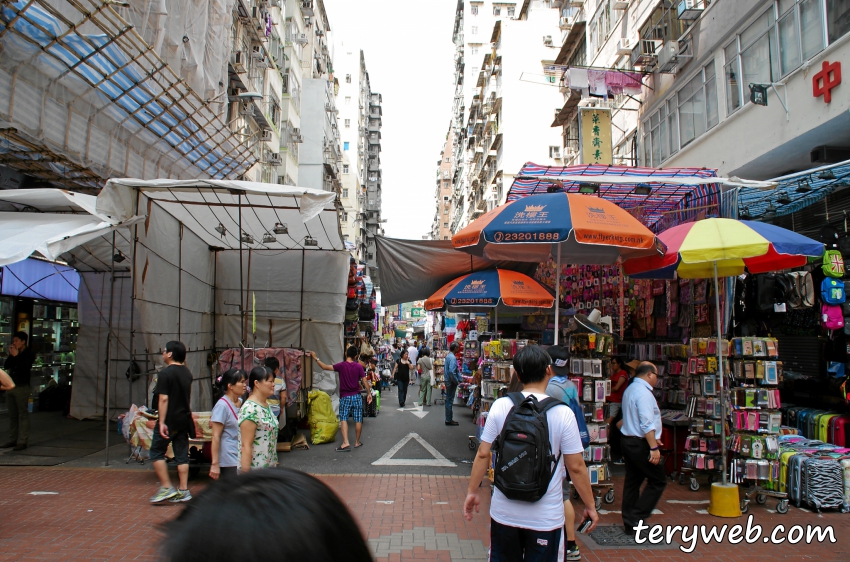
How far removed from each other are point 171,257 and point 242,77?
1308cm

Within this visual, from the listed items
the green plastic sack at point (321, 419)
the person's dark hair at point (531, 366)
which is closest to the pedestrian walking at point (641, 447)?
the person's dark hair at point (531, 366)

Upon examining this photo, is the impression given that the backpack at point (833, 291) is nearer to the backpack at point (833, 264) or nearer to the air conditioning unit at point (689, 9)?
the backpack at point (833, 264)

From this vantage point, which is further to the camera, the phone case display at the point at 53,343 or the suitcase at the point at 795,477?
the phone case display at the point at 53,343

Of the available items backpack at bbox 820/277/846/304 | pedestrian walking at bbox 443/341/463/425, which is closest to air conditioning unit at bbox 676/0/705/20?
backpack at bbox 820/277/846/304

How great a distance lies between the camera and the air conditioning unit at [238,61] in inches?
813

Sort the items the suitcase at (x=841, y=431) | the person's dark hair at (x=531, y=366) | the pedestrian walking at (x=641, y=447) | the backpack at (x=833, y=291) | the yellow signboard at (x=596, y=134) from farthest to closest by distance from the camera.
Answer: the yellow signboard at (x=596, y=134), the suitcase at (x=841, y=431), the backpack at (x=833, y=291), the pedestrian walking at (x=641, y=447), the person's dark hair at (x=531, y=366)

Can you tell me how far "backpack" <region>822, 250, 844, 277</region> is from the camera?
7.46 meters

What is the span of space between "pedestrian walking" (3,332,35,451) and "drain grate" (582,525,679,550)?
29.0 ft

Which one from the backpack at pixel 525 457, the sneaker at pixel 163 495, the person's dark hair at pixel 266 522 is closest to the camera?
the person's dark hair at pixel 266 522

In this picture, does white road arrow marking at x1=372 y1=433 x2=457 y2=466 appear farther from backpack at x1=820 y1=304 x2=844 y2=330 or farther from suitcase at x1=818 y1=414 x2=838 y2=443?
backpack at x1=820 y1=304 x2=844 y2=330

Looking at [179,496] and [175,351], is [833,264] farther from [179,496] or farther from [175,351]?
[179,496]

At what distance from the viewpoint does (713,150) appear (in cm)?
1265

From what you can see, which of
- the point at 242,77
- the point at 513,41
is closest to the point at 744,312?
the point at 242,77

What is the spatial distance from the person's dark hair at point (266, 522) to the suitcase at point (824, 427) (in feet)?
29.6
